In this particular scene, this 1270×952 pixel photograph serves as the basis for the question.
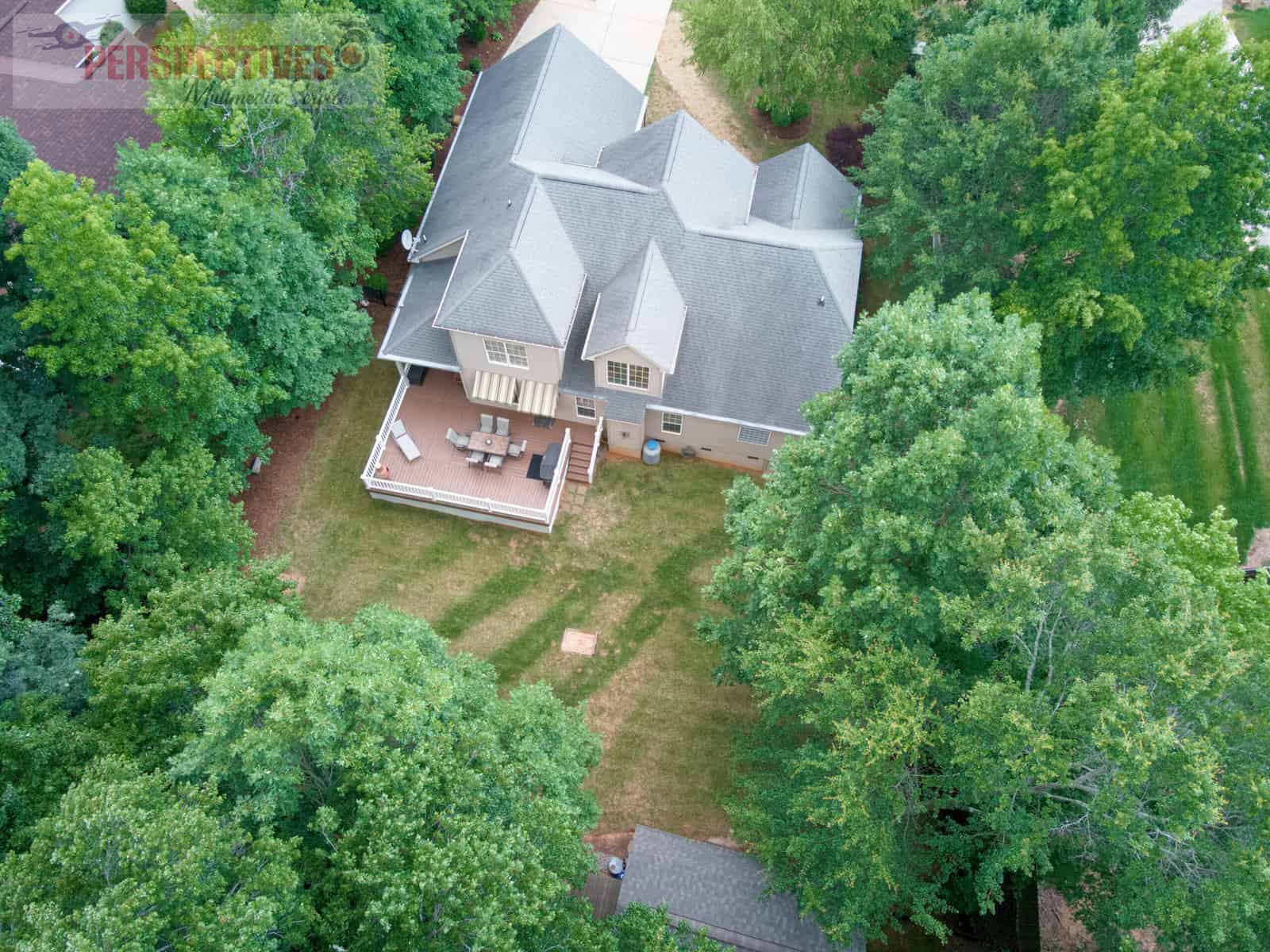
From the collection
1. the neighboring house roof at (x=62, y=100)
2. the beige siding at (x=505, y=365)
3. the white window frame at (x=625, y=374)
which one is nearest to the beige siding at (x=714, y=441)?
the white window frame at (x=625, y=374)

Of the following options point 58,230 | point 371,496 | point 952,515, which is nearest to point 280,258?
point 58,230

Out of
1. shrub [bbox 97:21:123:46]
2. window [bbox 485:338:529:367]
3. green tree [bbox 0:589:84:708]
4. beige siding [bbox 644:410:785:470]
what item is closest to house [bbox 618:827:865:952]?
beige siding [bbox 644:410:785:470]

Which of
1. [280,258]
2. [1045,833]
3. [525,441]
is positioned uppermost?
[280,258]

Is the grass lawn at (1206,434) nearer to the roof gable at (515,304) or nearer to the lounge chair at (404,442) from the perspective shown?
the roof gable at (515,304)

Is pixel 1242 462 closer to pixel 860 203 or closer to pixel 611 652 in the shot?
pixel 860 203

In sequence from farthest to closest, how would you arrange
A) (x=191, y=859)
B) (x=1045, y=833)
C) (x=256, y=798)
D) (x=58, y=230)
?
(x=58, y=230)
(x=1045, y=833)
(x=256, y=798)
(x=191, y=859)

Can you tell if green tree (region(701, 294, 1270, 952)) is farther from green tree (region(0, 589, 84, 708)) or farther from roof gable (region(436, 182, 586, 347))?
green tree (region(0, 589, 84, 708))
